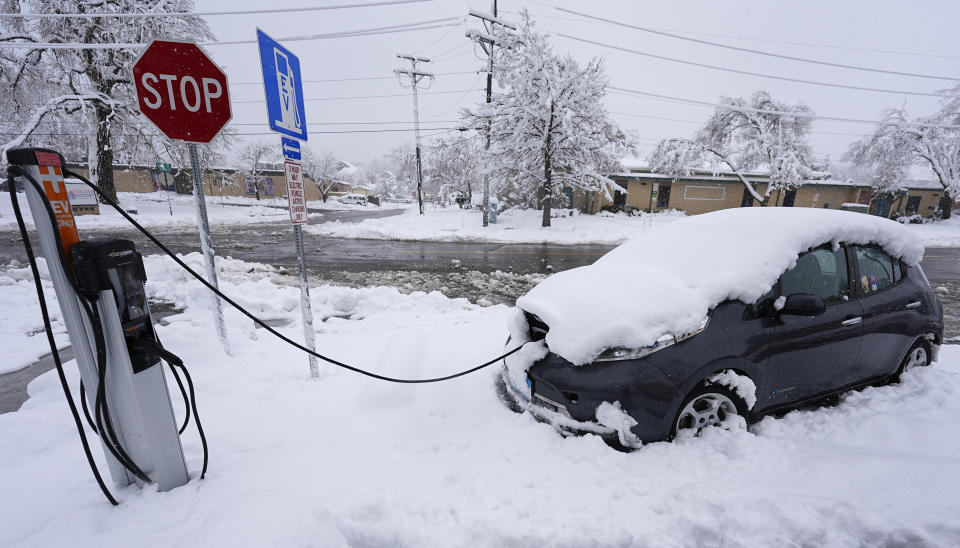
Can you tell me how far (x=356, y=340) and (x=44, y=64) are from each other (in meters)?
26.6

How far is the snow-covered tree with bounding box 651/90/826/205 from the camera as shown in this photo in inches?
956

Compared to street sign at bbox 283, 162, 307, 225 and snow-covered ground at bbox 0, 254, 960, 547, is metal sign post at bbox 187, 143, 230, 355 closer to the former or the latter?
snow-covered ground at bbox 0, 254, 960, 547

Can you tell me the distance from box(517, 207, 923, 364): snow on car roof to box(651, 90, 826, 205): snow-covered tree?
992 inches

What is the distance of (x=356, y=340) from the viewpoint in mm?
4656

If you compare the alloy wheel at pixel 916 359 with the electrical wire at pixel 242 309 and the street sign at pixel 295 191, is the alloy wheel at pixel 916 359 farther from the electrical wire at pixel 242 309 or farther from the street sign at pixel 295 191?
the street sign at pixel 295 191

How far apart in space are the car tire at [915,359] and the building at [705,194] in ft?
84.3

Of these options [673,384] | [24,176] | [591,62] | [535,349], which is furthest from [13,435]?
[591,62]

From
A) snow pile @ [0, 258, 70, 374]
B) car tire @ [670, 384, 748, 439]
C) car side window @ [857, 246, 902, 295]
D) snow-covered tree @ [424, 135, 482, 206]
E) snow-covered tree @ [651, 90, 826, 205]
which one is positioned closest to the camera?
A: car tire @ [670, 384, 748, 439]

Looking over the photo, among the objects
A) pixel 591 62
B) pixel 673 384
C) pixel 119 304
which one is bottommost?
pixel 673 384

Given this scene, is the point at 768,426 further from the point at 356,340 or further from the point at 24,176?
the point at 24,176

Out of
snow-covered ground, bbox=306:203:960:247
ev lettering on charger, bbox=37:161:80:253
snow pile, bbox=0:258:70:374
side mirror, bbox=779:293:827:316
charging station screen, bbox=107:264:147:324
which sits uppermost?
ev lettering on charger, bbox=37:161:80:253

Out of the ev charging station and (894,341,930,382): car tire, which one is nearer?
the ev charging station

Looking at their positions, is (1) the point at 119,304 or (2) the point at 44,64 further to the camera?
(2) the point at 44,64

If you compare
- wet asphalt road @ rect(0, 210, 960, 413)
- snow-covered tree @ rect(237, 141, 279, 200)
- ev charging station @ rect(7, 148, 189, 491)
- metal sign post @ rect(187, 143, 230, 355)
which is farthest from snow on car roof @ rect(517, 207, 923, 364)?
snow-covered tree @ rect(237, 141, 279, 200)
